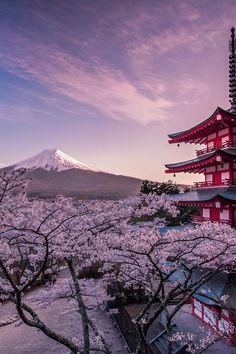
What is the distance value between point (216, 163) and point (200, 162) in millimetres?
726

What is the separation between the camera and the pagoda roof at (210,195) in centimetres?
1249

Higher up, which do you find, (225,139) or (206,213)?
(225,139)

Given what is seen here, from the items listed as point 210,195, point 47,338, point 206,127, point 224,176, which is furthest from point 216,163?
point 47,338

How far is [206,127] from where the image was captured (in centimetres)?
1489

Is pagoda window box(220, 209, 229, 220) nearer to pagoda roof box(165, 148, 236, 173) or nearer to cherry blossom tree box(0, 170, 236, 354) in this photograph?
pagoda roof box(165, 148, 236, 173)

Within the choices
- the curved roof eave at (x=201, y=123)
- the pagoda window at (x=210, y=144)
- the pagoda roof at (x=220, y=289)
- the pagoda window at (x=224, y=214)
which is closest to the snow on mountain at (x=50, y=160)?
the curved roof eave at (x=201, y=123)

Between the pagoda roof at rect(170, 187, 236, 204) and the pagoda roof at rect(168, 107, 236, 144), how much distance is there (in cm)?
282

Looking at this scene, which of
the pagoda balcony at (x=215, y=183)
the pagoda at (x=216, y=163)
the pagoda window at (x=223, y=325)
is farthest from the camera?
the pagoda balcony at (x=215, y=183)

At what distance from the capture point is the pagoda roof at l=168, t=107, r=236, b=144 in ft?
44.0

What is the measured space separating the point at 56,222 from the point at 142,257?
3.84m

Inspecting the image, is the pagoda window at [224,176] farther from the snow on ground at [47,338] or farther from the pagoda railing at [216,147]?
the snow on ground at [47,338]

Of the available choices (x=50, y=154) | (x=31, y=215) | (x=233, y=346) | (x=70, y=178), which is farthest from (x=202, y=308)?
(x=50, y=154)

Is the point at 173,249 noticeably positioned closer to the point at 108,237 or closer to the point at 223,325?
the point at 108,237

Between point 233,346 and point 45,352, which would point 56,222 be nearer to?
point 45,352
